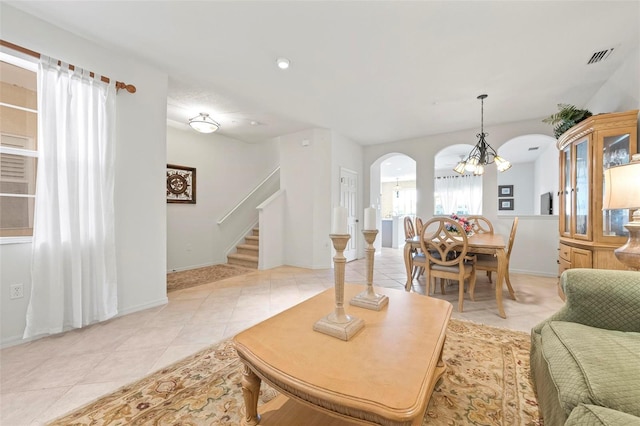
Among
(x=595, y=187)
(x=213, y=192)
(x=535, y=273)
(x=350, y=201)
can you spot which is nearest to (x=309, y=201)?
(x=350, y=201)

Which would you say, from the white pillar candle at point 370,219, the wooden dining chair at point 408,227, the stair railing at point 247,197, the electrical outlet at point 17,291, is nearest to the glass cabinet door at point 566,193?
the wooden dining chair at point 408,227

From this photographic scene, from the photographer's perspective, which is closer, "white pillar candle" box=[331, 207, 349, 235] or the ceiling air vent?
"white pillar candle" box=[331, 207, 349, 235]

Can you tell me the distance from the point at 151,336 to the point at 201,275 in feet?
7.28

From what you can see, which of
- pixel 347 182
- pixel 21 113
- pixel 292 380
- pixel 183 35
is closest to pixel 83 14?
pixel 183 35

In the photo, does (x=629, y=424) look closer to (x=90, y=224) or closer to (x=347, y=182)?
(x=90, y=224)

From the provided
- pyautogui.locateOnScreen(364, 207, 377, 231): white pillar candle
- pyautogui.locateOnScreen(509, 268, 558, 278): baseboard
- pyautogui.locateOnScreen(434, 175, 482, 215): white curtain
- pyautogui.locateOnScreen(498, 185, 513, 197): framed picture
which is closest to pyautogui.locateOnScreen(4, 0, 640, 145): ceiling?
pyautogui.locateOnScreen(364, 207, 377, 231): white pillar candle

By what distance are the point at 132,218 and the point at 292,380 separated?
8.38 ft

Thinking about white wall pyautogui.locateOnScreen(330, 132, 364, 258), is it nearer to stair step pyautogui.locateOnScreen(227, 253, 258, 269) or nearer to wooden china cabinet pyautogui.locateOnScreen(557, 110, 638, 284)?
stair step pyautogui.locateOnScreen(227, 253, 258, 269)

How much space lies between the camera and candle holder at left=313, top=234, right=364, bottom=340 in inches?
42.5

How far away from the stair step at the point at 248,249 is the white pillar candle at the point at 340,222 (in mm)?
4280

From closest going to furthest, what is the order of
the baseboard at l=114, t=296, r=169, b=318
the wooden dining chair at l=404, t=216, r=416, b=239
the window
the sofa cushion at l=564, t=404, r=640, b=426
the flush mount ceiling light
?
the sofa cushion at l=564, t=404, r=640, b=426
the window
the baseboard at l=114, t=296, r=169, b=318
the wooden dining chair at l=404, t=216, r=416, b=239
the flush mount ceiling light

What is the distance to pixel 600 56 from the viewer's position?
8.39 ft

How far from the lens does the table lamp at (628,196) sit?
1.75 metres

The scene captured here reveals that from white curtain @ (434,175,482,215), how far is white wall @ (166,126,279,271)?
216 inches
